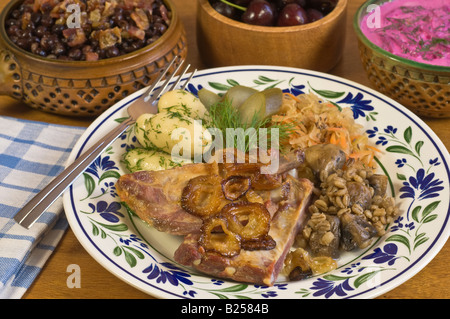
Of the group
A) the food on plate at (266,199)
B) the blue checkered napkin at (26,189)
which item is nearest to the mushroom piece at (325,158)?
the food on plate at (266,199)

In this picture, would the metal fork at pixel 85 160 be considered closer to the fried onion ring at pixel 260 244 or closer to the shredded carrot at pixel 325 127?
the shredded carrot at pixel 325 127

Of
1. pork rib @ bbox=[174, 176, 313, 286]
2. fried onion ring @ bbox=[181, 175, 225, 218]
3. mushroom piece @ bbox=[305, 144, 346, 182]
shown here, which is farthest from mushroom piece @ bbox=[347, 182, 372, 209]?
fried onion ring @ bbox=[181, 175, 225, 218]

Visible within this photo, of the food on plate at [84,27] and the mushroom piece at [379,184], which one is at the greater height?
the food on plate at [84,27]

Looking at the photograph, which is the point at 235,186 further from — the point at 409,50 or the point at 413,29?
the point at 413,29

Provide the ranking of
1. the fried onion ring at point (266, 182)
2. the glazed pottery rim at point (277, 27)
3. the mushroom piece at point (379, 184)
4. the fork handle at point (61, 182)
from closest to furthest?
the fork handle at point (61, 182) < the fried onion ring at point (266, 182) < the mushroom piece at point (379, 184) < the glazed pottery rim at point (277, 27)

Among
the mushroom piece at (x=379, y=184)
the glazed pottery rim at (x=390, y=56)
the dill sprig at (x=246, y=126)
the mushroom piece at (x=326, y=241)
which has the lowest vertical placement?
the mushroom piece at (x=326, y=241)

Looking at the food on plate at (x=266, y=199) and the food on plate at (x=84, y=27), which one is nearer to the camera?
the food on plate at (x=266, y=199)

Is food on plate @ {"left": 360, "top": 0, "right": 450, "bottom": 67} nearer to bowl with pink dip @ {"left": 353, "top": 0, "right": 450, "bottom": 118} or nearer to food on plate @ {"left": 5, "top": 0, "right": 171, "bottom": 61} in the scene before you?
bowl with pink dip @ {"left": 353, "top": 0, "right": 450, "bottom": 118}

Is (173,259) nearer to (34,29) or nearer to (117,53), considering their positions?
(117,53)

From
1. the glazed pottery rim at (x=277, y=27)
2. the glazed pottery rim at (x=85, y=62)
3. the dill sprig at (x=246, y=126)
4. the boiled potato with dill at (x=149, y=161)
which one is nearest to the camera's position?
the boiled potato with dill at (x=149, y=161)
